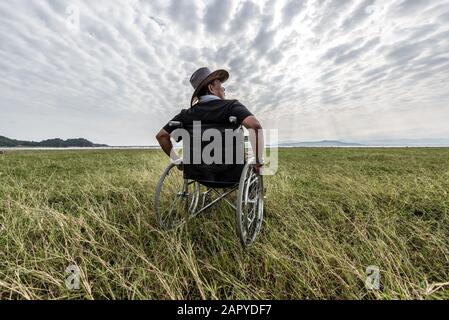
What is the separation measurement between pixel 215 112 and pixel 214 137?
26cm

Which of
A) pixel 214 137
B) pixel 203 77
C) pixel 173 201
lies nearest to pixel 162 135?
pixel 214 137

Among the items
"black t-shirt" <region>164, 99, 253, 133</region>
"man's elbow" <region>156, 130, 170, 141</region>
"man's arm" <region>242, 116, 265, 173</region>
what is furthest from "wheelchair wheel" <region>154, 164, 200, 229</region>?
"man's arm" <region>242, 116, 265, 173</region>

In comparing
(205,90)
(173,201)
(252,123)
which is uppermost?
(205,90)

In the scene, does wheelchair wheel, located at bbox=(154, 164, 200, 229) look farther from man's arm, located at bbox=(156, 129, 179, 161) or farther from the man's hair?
the man's hair

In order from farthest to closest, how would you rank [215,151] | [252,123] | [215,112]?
[215,151]
[215,112]
[252,123]

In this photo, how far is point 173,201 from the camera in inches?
119

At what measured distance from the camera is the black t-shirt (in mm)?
1976

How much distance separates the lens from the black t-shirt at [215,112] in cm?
198

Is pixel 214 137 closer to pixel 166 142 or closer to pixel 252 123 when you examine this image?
pixel 252 123

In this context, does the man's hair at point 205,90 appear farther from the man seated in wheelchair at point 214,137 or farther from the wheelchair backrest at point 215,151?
the wheelchair backrest at point 215,151

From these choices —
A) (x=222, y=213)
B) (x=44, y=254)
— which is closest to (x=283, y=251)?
(x=222, y=213)

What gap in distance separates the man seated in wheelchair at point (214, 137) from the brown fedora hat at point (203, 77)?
11 millimetres
